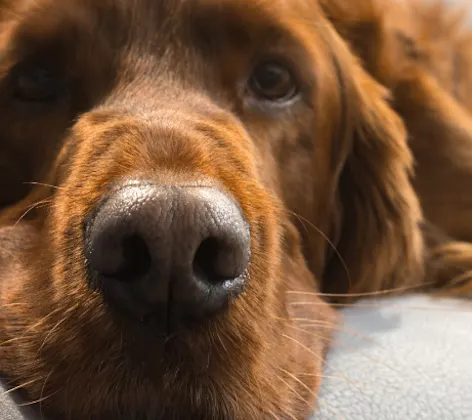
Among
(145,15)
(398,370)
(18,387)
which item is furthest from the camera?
A: (145,15)

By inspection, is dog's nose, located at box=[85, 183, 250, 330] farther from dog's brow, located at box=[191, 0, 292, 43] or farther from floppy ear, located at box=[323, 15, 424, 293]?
floppy ear, located at box=[323, 15, 424, 293]

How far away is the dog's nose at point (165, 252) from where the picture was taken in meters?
0.82

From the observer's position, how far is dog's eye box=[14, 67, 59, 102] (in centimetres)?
141

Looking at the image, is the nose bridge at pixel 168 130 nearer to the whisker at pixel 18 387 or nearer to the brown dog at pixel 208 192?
the brown dog at pixel 208 192

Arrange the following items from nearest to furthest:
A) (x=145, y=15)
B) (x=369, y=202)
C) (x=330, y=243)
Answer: (x=145, y=15) < (x=330, y=243) < (x=369, y=202)

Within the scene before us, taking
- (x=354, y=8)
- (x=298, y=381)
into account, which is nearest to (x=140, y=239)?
(x=298, y=381)

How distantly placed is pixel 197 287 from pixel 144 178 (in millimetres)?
163

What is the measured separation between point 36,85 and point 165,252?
73cm

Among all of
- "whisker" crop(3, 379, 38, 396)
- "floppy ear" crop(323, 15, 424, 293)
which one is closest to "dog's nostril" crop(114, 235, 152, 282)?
"whisker" crop(3, 379, 38, 396)

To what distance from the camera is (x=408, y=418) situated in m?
1.00

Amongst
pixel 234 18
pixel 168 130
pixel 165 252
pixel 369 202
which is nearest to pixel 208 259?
pixel 165 252

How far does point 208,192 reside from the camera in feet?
2.93

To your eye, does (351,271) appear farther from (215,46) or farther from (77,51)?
(77,51)

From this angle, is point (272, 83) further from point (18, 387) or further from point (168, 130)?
point (18, 387)
